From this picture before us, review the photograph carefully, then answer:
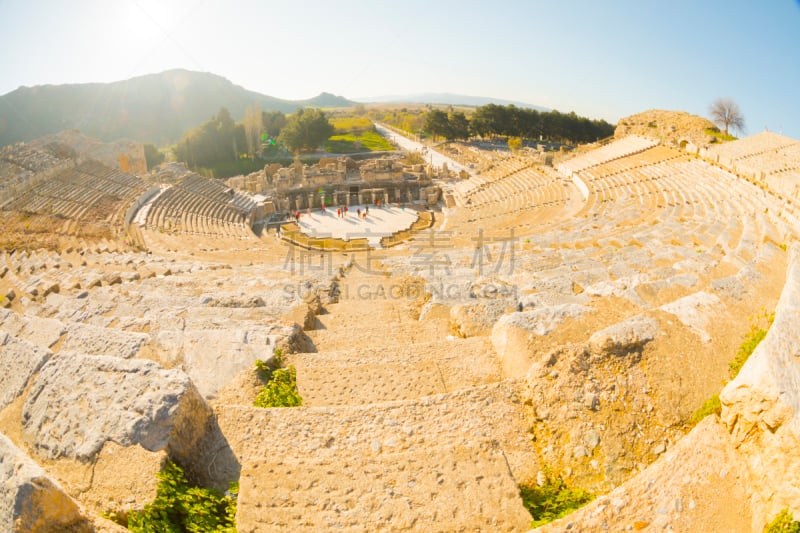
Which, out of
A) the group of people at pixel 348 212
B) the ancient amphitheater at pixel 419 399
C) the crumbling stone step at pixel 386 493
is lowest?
the crumbling stone step at pixel 386 493

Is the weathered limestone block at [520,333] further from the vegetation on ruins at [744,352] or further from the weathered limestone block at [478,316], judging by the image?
the vegetation on ruins at [744,352]

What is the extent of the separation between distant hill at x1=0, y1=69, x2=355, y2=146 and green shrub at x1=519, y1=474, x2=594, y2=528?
265 ft

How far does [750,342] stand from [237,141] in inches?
2283

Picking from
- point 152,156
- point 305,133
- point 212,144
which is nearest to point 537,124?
point 305,133

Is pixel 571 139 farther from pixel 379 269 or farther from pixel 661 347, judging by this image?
pixel 661 347

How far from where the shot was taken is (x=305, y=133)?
54.6 metres

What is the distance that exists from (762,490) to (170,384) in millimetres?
4828

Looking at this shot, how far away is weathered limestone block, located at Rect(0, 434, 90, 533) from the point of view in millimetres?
2697

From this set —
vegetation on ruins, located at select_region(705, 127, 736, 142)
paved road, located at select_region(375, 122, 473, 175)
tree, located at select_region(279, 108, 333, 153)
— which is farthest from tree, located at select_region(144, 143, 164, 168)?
vegetation on ruins, located at select_region(705, 127, 736, 142)

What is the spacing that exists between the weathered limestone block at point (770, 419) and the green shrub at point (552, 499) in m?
1.19

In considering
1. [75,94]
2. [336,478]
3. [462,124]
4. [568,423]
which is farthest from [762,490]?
[75,94]

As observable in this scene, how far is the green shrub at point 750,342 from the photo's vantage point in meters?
4.49

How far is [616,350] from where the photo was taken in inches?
184

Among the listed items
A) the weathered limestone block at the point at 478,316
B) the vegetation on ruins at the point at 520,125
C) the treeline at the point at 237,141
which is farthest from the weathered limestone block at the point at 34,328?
the vegetation on ruins at the point at 520,125
